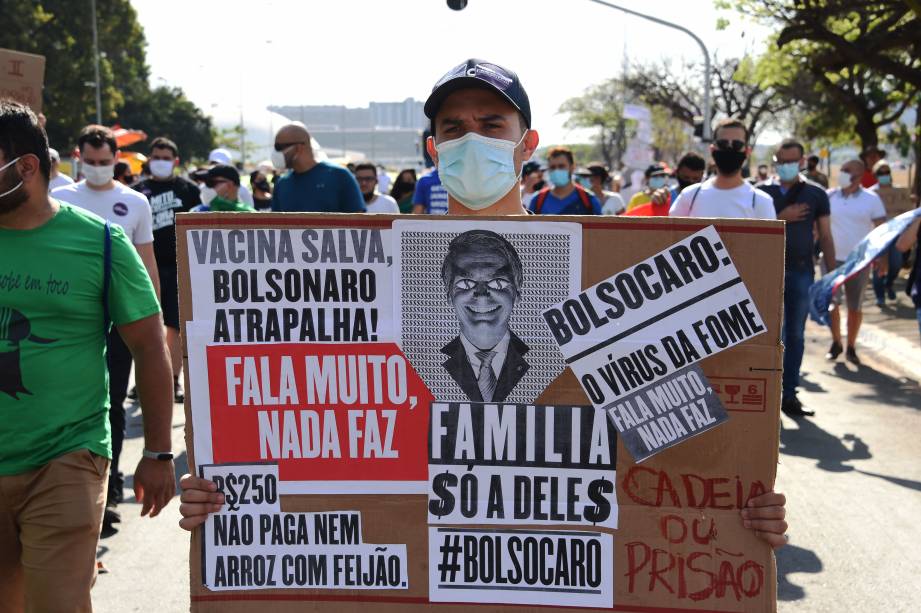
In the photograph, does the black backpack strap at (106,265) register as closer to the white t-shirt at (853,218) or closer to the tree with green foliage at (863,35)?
the white t-shirt at (853,218)

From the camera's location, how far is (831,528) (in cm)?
564

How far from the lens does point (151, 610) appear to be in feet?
15.0

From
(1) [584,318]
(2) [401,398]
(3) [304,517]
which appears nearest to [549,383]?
(1) [584,318]

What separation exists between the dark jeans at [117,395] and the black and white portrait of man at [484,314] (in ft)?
12.0

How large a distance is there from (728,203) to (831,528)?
2.31 meters

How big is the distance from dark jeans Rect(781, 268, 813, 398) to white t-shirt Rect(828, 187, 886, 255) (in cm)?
348

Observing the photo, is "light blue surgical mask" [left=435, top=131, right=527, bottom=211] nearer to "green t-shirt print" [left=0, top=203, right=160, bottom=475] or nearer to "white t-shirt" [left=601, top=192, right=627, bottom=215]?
"green t-shirt print" [left=0, top=203, right=160, bottom=475]

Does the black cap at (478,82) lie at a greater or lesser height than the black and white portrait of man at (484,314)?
greater

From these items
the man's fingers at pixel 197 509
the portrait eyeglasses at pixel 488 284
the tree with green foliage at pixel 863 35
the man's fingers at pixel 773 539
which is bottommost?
the man's fingers at pixel 773 539

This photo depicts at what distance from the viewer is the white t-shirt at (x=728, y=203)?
7.04 metres

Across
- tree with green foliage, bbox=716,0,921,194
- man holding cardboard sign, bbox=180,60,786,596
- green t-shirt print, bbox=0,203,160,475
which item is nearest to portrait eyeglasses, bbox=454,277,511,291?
man holding cardboard sign, bbox=180,60,786,596

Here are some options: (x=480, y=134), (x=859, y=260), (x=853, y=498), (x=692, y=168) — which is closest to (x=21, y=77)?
(x=480, y=134)

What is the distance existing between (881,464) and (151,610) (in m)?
4.67

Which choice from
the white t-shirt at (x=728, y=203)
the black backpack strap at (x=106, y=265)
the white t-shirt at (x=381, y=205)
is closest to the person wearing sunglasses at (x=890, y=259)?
the white t-shirt at (x=381, y=205)
